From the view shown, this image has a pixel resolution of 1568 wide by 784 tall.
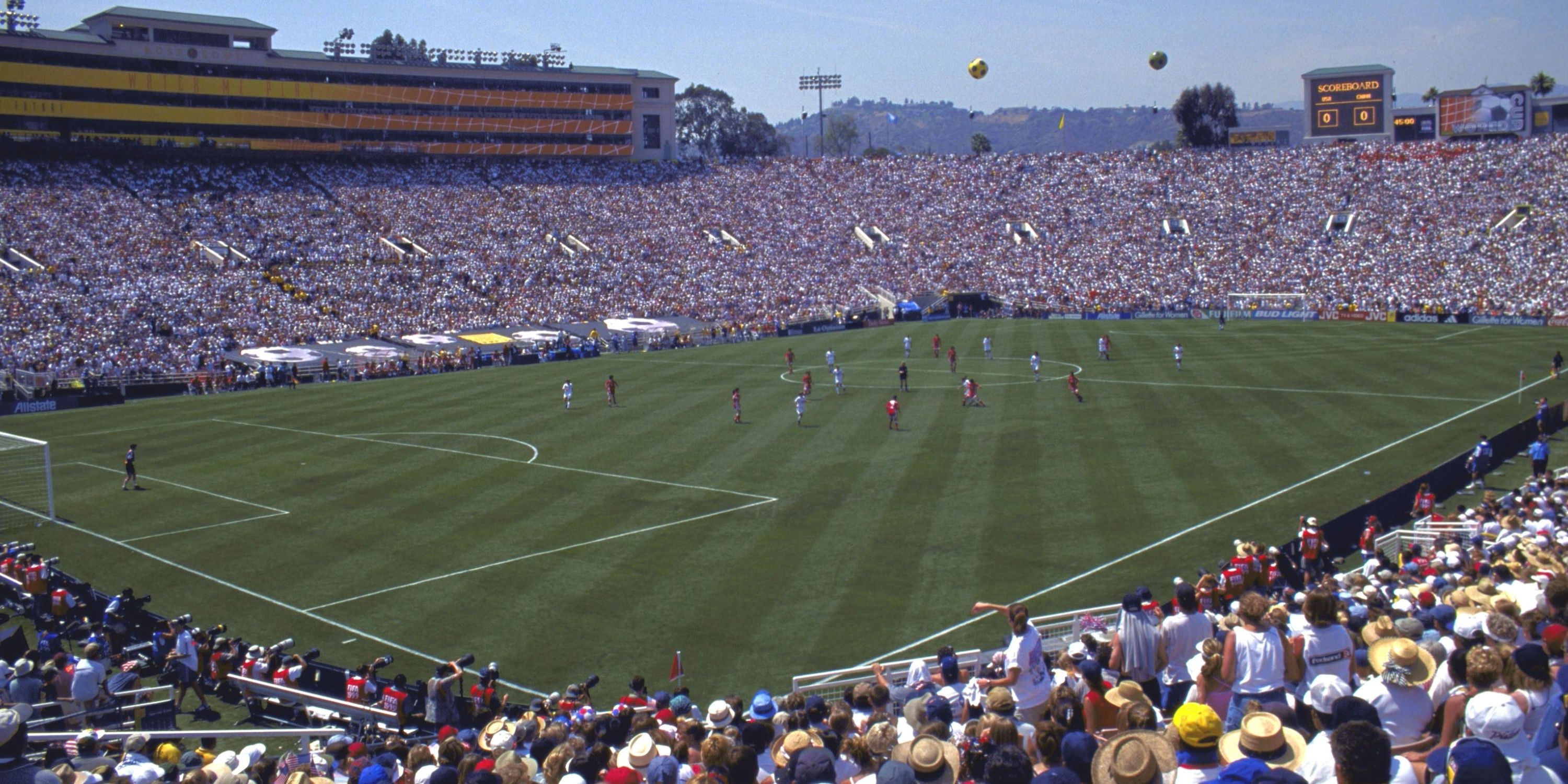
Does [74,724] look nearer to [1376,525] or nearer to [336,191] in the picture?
[1376,525]

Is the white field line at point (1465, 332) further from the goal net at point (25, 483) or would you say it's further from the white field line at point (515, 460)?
the goal net at point (25, 483)

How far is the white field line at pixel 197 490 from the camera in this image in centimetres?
3172

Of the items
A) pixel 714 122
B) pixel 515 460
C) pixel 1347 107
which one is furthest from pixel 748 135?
pixel 515 460

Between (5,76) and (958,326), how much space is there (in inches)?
2691

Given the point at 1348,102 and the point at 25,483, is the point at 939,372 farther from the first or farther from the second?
the point at 1348,102

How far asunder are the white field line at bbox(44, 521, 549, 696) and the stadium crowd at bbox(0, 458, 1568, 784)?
229 inches

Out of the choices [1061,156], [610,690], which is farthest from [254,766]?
[1061,156]

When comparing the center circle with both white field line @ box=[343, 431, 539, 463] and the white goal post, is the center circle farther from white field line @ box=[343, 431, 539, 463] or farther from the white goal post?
the white goal post

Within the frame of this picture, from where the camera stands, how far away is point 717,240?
9438 cm

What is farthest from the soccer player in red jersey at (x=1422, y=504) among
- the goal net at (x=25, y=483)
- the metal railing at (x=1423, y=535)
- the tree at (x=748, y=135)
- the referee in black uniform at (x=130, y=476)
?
the tree at (x=748, y=135)

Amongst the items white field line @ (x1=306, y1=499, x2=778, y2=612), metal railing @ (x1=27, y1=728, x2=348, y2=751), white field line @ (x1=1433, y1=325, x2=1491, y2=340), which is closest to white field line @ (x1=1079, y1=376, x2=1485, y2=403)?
white field line @ (x1=1433, y1=325, x2=1491, y2=340)

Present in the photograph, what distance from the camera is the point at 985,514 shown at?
92.0ft

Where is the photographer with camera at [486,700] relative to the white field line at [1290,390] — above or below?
below

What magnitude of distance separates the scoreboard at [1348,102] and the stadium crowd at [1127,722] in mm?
97897
